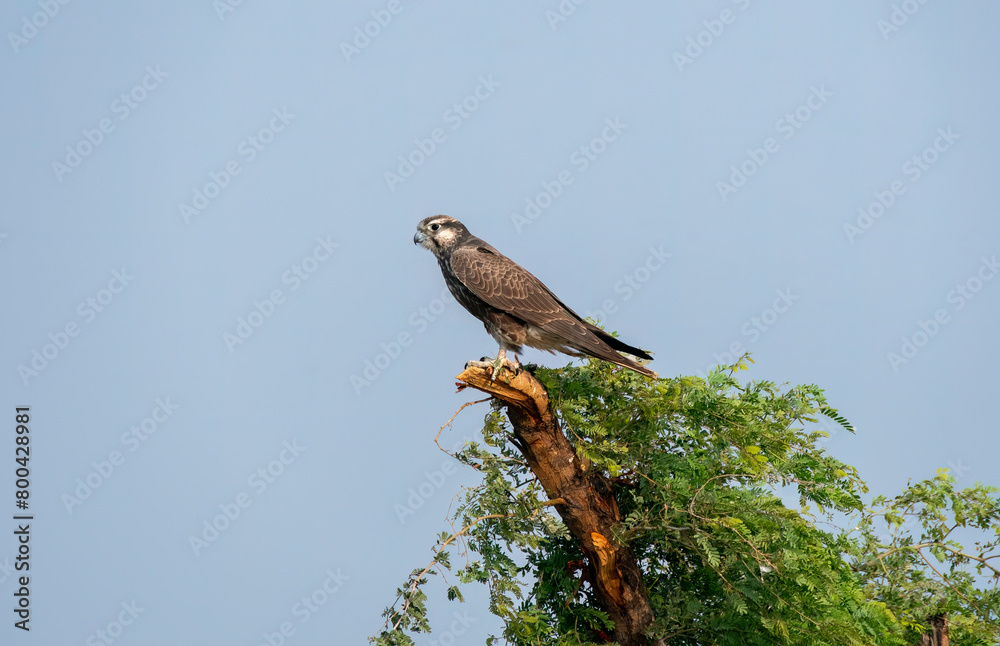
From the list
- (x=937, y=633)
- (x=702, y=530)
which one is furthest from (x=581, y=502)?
(x=937, y=633)

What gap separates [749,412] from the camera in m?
5.21

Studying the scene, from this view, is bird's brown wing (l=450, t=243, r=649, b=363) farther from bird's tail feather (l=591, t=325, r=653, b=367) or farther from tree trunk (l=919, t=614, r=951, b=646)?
tree trunk (l=919, t=614, r=951, b=646)

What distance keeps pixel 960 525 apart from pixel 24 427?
23.1ft

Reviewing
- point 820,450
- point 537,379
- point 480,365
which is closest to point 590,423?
point 537,379

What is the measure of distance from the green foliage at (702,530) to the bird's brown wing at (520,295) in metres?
0.26

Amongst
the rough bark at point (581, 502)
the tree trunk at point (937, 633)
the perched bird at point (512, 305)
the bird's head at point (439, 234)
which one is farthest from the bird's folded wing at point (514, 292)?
the tree trunk at point (937, 633)

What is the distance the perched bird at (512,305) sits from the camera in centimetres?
536

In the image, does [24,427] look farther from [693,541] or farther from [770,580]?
[770,580]

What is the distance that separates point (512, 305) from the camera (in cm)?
556

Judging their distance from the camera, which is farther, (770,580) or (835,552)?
(835,552)

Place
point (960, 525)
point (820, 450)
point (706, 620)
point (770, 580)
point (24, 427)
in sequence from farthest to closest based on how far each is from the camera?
point (24, 427)
point (960, 525)
point (820, 450)
point (706, 620)
point (770, 580)

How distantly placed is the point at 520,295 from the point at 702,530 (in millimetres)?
1816

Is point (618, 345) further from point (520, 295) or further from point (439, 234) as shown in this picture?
point (439, 234)

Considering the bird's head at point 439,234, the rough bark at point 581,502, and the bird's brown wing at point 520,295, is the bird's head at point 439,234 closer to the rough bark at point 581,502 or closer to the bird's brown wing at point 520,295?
the bird's brown wing at point 520,295
